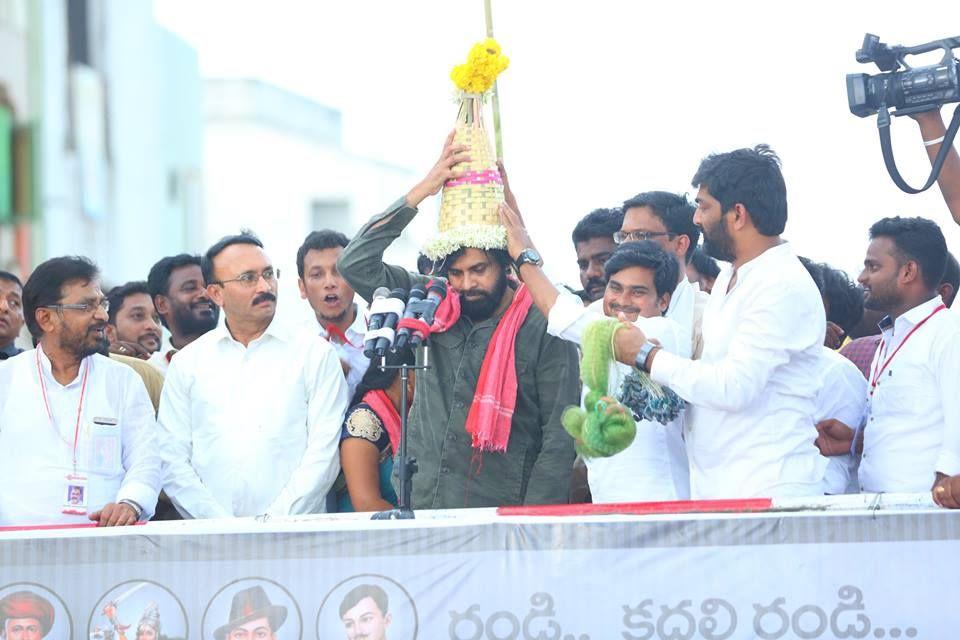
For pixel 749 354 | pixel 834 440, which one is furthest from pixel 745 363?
pixel 834 440

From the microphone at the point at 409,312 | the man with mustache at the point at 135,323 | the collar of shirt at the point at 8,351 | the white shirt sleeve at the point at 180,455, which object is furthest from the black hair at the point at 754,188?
the man with mustache at the point at 135,323

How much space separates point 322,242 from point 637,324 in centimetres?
199

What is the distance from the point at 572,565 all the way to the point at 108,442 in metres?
1.91

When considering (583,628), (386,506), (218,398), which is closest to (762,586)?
(583,628)

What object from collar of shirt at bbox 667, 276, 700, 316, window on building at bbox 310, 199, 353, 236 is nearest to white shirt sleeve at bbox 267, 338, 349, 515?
collar of shirt at bbox 667, 276, 700, 316

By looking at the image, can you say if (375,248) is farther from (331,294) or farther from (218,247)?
(331,294)

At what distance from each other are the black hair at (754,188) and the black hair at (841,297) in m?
1.62

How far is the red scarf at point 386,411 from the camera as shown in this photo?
18.1 ft

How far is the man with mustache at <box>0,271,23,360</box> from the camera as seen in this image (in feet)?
20.3

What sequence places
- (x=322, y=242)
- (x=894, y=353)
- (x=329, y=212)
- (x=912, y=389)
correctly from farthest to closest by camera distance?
(x=329, y=212) → (x=322, y=242) → (x=894, y=353) → (x=912, y=389)

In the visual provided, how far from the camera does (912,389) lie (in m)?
4.68

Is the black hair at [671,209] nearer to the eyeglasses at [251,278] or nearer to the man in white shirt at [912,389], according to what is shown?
the man in white shirt at [912,389]

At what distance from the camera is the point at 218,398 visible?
216 inches

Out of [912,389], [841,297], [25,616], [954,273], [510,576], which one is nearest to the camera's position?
[510,576]
